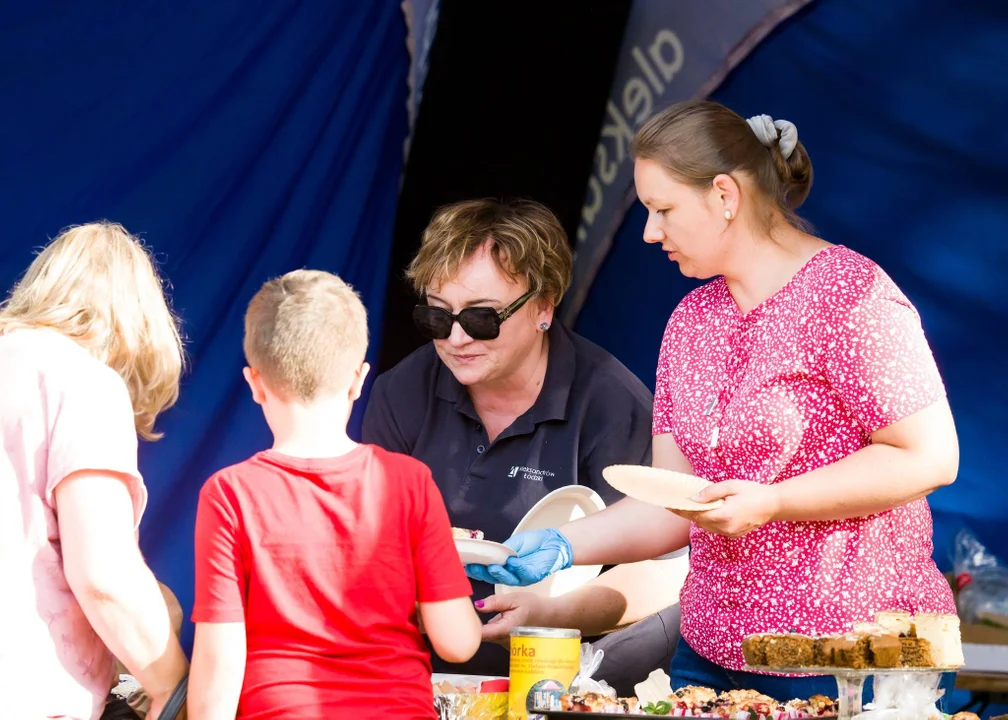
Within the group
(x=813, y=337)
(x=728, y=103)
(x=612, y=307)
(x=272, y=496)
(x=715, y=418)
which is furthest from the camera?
(x=612, y=307)

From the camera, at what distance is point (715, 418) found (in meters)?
2.14

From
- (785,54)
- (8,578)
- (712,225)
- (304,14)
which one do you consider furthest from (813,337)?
(304,14)

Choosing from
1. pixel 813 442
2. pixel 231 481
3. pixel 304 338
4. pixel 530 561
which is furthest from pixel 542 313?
pixel 231 481

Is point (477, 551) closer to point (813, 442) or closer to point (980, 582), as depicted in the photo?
point (813, 442)

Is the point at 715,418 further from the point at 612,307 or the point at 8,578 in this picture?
the point at 612,307

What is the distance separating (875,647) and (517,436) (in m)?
1.39

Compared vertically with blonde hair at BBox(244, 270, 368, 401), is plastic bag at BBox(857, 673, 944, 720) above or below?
below

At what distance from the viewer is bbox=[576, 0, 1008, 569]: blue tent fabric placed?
285 cm

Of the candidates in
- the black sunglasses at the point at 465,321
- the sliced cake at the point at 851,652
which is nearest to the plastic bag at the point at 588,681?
the sliced cake at the point at 851,652

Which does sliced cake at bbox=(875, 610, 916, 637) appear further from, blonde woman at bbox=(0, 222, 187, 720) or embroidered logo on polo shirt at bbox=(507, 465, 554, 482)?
embroidered logo on polo shirt at bbox=(507, 465, 554, 482)

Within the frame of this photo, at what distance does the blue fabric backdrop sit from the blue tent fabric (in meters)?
1.32

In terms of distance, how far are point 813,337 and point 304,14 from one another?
6.63 ft

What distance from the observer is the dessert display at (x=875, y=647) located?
5.09 feet

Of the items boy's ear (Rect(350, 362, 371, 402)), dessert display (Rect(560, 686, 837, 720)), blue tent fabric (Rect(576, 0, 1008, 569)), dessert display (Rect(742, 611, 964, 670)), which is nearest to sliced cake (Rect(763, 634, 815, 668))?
dessert display (Rect(742, 611, 964, 670))
